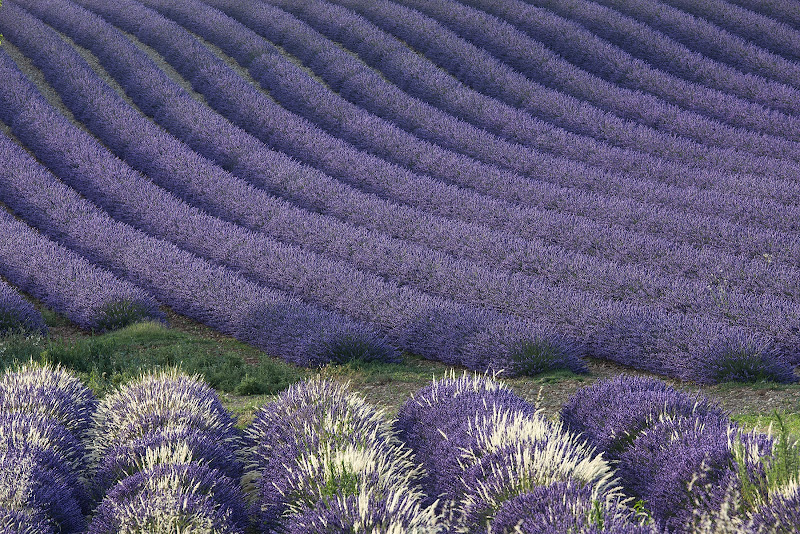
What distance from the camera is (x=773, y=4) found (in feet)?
52.9

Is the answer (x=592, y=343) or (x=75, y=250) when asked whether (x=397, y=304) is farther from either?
(x=75, y=250)

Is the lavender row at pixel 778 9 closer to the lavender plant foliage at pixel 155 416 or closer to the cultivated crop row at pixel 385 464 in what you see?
the cultivated crop row at pixel 385 464

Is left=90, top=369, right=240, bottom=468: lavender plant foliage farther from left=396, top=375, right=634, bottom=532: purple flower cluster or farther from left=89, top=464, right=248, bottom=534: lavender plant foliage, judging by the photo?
left=396, top=375, right=634, bottom=532: purple flower cluster

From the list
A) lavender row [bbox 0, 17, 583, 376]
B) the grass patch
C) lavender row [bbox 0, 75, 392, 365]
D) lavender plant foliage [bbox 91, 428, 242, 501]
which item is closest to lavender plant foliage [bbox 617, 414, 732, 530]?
lavender plant foliage [bbox 91, 428, 242, 501]

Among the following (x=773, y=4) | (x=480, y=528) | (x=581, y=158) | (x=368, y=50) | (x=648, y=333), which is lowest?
(x=480, y=528)

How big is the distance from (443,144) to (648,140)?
2834mm

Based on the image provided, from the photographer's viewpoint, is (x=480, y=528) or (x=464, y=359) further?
(x=464, y=359)

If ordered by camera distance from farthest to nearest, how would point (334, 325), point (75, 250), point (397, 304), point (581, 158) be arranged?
point (581, 158), point (75, 250), point (397, 304), point (334, 325)

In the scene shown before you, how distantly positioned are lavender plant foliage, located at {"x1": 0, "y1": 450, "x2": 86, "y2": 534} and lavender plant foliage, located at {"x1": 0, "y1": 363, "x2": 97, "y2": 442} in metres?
0.60

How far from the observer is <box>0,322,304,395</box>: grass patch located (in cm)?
685

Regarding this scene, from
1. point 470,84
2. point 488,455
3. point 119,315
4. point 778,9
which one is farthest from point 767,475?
point 778,9

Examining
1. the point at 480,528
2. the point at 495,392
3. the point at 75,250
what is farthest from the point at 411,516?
the point at 75,250

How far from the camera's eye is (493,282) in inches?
333

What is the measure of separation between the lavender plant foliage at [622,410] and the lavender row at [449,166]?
15.2ft
